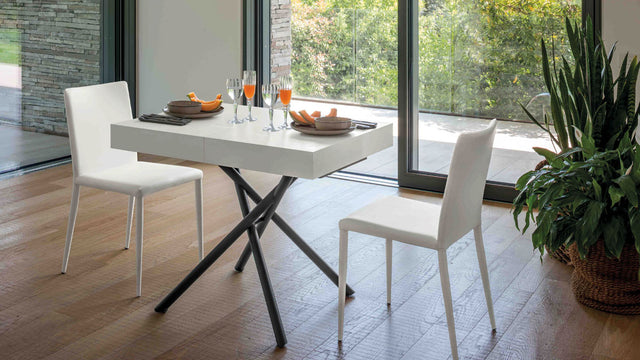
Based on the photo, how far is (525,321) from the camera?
3160mm

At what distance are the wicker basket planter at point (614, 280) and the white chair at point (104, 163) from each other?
184 centimetres

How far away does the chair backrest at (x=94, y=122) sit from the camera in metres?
3.58

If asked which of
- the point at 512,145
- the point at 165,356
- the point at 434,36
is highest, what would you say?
the point at 434,36

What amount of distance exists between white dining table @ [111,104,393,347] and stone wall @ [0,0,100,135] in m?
2.61

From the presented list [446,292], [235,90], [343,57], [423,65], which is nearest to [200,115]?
[235,90]

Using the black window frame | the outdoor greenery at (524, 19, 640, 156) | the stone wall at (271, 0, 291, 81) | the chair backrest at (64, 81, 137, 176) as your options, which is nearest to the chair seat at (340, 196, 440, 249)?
the outdoor greenery at (524, 19, 640, 156)

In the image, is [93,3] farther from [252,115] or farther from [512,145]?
[512,145]

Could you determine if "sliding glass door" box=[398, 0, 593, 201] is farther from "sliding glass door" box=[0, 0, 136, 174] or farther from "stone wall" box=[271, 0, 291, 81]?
"sliding glass door" box=[0, 0, 136, 174]

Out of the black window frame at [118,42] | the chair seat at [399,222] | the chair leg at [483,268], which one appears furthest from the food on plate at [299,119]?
the black window frame at [118,42]

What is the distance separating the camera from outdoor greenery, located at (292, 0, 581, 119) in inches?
187

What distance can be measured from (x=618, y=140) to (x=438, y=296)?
3.43 ft

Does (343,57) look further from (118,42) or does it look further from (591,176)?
(591,176)

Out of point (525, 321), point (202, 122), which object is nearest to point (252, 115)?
point (202, 122)

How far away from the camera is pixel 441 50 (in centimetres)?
505
